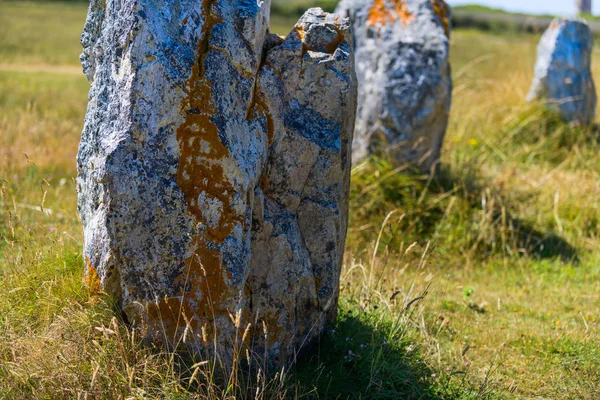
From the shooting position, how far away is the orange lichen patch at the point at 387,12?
6.21m

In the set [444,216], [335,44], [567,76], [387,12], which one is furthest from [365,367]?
[567,76]

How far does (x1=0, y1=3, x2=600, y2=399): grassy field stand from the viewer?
278cm

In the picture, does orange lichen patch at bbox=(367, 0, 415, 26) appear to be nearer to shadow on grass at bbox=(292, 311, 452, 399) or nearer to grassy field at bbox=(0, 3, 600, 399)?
grassy field at bbox=(0, 3, 600, 399)

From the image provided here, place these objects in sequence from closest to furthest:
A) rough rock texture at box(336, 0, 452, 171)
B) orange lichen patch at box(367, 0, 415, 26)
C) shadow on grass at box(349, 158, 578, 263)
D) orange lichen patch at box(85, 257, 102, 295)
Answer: orange lichen patch at box(85, 257, 102, 295), shadow on grass at box(349, 158, 578, 263), rough rock texture at box(336, 0, 452, 171), orange lichen patch at box(367, 0, 415, 26)

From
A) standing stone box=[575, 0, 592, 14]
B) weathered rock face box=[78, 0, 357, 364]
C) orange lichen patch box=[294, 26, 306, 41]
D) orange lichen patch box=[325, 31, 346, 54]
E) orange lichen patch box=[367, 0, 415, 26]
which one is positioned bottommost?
weathered rock face box=[78, 0, 357, 364]

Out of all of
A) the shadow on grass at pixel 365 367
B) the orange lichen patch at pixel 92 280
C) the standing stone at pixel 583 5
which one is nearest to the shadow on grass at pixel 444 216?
the shadow on grass at pixel 365 367

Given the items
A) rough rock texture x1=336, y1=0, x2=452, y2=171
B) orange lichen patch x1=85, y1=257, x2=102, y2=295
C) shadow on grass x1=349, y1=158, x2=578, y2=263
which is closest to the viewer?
orange lichen patch x1=85, y1=257, x2=102, y2=295

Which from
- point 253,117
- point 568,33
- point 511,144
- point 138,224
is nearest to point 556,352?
point 253,117

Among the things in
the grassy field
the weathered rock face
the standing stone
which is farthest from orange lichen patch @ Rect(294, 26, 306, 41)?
the standing stone

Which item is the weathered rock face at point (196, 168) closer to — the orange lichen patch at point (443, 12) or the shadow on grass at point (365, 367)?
the shadow on grass at point (365, 367)

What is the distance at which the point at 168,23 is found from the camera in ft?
9.04

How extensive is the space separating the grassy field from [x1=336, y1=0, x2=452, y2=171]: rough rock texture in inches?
9.7

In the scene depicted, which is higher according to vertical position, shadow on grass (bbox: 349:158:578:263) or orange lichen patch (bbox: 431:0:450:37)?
orange lichen patch (bbox: 431:0:450:37)

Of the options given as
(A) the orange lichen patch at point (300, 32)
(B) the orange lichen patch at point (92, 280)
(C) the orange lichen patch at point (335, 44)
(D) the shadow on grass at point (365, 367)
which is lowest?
(D) the shadow on grass at point (365, 367)
